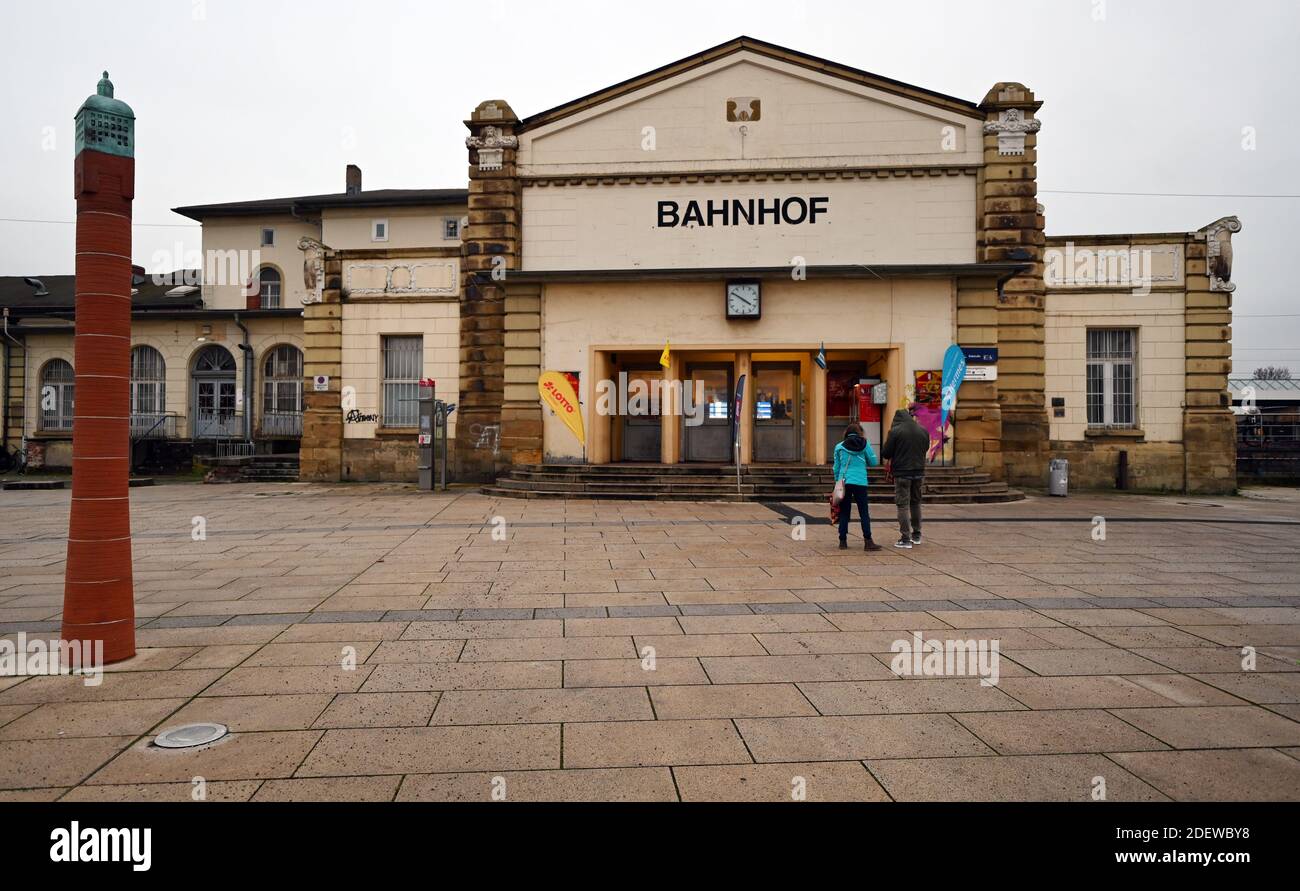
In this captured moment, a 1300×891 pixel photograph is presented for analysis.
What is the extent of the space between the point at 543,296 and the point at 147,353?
2130 centimetres

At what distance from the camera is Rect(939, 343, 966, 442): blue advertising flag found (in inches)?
694

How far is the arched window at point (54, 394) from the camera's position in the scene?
29.8 metres

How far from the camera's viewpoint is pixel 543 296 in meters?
19.0

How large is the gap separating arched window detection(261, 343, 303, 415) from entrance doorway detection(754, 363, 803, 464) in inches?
789

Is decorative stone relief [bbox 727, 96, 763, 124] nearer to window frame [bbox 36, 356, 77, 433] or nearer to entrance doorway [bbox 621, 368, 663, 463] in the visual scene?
entrance doorway [bbox 621, 368, 663, 463]

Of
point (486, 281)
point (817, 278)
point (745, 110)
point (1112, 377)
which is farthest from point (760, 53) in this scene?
point (1112, 377)

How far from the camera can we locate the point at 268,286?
34781 millimetres

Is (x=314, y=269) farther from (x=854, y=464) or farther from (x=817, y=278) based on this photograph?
(x=854, y=464)

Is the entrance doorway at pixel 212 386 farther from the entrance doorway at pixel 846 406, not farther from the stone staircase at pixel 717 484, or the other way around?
the entrance doorway at pixel 846 406

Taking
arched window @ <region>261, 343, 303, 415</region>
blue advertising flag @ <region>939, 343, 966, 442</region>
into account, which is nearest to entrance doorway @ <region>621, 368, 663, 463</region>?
blue advertising flag @ <region>939, 343, 966, 442</region>

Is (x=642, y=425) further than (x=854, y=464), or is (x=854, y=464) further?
(x=642, y=425)

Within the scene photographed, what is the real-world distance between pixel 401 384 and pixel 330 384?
1989mm

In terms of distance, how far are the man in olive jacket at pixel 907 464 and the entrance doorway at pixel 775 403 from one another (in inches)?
365

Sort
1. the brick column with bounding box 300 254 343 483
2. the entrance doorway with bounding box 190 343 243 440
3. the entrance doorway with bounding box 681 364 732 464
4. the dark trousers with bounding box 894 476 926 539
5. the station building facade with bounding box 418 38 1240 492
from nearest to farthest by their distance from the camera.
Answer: the dark trousers with bounding box 894 476 926 539, the station building facade with bounding box 418 38 1240 492, the entrance doorway with bounding box 681 364 732 464, the brick column with bounding box 300 254 343 483, the entrance doorway with bounding box 190 343 243 440
